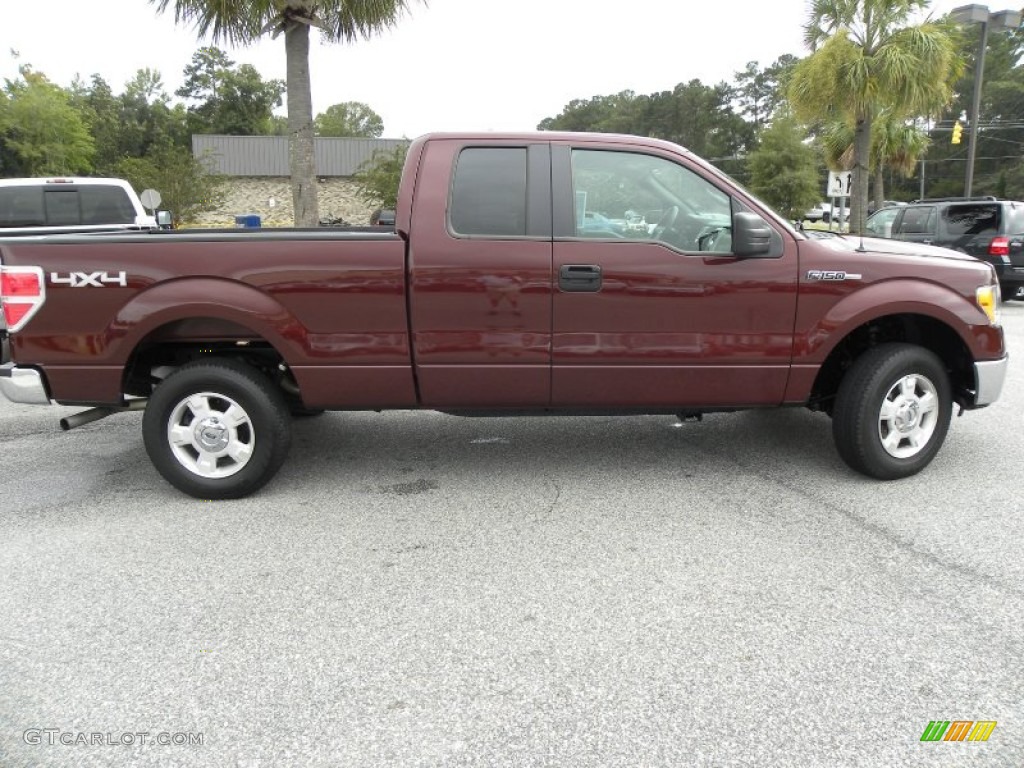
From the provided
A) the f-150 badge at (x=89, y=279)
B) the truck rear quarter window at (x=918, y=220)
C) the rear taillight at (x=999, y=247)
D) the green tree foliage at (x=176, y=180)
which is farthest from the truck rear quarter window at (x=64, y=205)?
the green tree foliage at (x=176, y=180)

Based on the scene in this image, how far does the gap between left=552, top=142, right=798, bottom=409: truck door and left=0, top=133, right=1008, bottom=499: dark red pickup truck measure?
0.04ft

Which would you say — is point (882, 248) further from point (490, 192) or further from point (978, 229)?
point (978, 229)

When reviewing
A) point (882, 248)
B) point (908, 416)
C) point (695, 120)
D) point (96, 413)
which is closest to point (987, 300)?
point (882, 248)

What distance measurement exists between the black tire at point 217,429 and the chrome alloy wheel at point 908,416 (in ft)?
11.3

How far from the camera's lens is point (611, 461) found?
16.3 ft

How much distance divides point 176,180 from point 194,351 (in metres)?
21.7

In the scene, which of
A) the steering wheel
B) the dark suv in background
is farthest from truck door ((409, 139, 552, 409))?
the dark suv in background

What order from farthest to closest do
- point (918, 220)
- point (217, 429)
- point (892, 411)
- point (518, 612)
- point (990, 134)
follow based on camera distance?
1. point (990, 134)
2. point (918, 220)
3. point (892, 411)
4. point (217, 429)
5. point (518, 612)

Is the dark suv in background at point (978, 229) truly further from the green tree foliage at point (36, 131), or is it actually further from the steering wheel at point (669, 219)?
the green tree foliage at point (36, 131)

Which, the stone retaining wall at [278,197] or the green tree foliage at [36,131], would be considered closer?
the stone retaining wall at [278,197]

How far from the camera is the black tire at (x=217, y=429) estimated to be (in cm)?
417

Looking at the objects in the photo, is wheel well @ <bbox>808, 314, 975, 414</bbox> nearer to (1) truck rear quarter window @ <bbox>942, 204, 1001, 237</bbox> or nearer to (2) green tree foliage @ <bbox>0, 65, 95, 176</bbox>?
(1) truck rear quarter window @ <bbox>942, 204, 1001, 237</bbox>

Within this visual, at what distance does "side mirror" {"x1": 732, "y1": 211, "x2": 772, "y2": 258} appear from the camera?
400 centimetres
